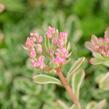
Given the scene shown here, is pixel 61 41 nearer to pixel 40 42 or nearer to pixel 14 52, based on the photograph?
pixel 40 42

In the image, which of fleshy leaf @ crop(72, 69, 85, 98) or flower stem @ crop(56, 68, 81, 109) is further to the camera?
fleshy leaf @ crop(72, 69, 85, 98)

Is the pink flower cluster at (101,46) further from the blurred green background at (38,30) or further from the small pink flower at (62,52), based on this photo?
the blurred green background at (38,30)

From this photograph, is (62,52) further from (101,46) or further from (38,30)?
(38,30)

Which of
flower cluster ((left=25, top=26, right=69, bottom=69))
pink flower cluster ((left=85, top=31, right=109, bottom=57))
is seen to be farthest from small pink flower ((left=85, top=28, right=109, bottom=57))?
flower cluster ((left=25, top=26, right=69, bottom=69))

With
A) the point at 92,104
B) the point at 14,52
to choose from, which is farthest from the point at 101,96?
the point at 14,52

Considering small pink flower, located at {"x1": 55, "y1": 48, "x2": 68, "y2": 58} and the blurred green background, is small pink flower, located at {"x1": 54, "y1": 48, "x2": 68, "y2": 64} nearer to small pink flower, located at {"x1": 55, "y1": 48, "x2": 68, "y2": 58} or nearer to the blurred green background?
small pink flower, located at {"x1": 55, "y1": 48, "x2": 68, "y2": 58}

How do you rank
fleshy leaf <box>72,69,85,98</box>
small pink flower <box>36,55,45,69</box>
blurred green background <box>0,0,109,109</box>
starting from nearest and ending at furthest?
small pink flower <box>36,55,45,69</box> → fleshy leaf <box>72,69,85,98</box> → blurred green background <box>0,0,109,109</box>

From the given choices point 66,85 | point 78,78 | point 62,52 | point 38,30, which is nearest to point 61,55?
point 62,52
